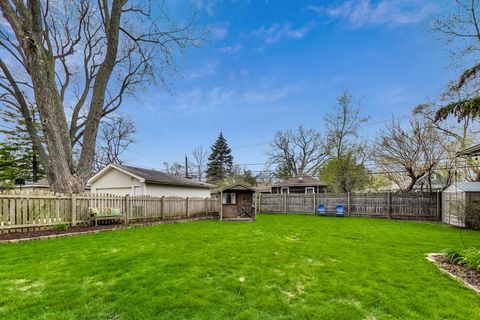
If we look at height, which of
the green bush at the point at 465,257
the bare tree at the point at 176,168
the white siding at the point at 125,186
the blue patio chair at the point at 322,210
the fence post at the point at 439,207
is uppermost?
the bare tree at the point at 176,168

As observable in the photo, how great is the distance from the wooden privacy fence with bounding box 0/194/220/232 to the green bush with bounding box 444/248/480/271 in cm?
1087

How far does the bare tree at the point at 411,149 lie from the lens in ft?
47.4

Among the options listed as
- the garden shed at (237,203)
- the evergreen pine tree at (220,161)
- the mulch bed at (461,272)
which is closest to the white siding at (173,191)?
the garden shed at (237,203)

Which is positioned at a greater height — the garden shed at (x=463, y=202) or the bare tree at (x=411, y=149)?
the bare tree at (x=411, y=149)

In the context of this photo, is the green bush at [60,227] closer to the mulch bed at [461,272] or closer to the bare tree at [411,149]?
the mulch bed at [461,272]

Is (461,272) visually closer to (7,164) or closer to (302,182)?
(302,182)

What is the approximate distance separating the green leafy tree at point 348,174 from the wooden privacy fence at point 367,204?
8.41ft

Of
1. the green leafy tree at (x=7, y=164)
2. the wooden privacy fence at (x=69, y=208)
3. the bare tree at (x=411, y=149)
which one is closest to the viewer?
the wooden privacy fence at (x=69, y=208)

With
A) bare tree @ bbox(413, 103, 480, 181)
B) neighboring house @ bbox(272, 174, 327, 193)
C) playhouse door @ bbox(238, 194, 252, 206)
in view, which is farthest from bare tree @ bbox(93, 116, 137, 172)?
bare tree @ bbox(413, 103, 480, 181)

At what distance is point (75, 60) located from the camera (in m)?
14.7

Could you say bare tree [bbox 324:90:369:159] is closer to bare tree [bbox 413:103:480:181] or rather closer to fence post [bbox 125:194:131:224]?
bare tree [bbox 413:103:480:181]

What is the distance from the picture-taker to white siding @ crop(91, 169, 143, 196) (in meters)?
15.9

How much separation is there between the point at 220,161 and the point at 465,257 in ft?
124

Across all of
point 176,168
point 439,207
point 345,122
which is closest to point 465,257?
point 439,207
